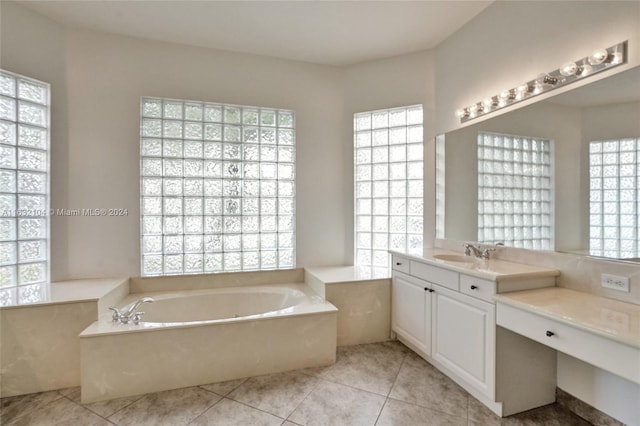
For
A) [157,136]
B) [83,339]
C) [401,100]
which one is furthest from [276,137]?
[83,339]

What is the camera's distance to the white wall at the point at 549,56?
1.51 meters

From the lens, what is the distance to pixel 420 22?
251 cm

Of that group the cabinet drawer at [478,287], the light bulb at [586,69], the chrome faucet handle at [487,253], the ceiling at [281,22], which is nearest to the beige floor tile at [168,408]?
the cabinet drawer at [478,287]

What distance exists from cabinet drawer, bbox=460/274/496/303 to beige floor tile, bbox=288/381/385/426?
2.91 ft

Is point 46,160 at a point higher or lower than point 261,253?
higher

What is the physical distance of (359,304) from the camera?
2648 mm

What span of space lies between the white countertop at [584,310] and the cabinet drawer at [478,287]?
0.06 metres

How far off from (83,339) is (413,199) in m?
2.90

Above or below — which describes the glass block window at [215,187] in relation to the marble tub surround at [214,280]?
above

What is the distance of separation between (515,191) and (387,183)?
127 centimetres

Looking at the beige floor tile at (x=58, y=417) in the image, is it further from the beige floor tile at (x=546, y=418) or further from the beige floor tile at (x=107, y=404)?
the beige floor tile at (x=546, y=418)

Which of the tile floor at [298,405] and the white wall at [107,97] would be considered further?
the white wall at [107,97]

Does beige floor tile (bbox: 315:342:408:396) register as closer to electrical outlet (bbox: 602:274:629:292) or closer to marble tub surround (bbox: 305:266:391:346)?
marble tub surround (bbox: 305:266:391:346)

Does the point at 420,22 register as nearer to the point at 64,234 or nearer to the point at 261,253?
the point at 261,253
